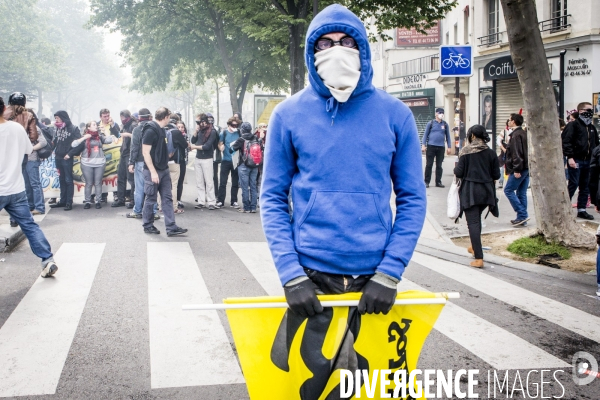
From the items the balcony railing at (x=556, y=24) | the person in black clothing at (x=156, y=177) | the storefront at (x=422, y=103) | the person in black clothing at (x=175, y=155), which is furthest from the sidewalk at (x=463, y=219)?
the storefront at (x=422, y=103)

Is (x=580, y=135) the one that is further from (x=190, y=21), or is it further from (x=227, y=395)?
(x=190, y=21)

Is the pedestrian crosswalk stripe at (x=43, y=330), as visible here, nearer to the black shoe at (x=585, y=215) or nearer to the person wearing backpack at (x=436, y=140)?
the black shoe at (x=585, y=215)

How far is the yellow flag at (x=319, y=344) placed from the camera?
2.44 meters

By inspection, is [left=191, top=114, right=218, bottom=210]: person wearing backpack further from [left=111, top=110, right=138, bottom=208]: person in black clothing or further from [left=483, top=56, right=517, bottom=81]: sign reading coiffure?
[left=483, top=56, right=517, bottom=81]: sign reading coiffure

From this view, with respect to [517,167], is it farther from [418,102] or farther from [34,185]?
[418,102]

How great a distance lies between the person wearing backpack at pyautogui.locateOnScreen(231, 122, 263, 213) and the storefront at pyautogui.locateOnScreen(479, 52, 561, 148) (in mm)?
11145

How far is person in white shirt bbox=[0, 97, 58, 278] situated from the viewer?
6629mm

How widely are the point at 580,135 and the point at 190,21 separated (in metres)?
24.6

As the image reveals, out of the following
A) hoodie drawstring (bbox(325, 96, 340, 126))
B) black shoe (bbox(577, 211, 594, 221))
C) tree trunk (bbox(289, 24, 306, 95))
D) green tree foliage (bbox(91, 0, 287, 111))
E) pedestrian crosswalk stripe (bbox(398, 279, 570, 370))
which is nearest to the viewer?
hoodie drawstring (bbox(325, 96, 340, 126))

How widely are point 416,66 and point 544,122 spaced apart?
1367 inches

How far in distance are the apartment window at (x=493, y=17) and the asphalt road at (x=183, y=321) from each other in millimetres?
20309

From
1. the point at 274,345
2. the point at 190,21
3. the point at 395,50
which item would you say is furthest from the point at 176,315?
the point at 395,50

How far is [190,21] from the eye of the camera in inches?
1277

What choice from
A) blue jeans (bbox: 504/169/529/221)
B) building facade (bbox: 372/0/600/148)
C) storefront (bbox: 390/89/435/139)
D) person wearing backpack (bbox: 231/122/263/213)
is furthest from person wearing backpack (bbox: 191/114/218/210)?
storefront (bbox: 390/89/435/139)
